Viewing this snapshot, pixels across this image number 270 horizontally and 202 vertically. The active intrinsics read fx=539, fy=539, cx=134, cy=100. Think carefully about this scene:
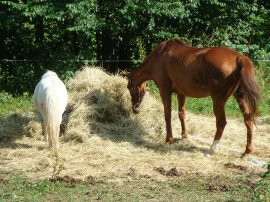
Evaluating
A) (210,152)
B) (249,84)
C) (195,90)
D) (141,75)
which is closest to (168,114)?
(195,90)

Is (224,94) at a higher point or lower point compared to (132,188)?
higher

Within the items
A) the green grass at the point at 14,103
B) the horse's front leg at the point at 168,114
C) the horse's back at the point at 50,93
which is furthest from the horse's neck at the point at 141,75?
the green grass at the point at 14,103

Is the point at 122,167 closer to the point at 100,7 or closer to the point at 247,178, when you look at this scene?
the point at 247,178

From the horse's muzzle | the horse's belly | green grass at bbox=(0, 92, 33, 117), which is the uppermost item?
the horse's belly

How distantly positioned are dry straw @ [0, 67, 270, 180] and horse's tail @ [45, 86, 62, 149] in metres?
0.24

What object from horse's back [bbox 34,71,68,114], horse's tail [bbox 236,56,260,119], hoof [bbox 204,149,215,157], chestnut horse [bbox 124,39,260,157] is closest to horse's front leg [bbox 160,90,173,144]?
chestnut horse [bbox 124,39,260,157]

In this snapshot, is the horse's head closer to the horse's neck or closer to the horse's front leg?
the horse's neck

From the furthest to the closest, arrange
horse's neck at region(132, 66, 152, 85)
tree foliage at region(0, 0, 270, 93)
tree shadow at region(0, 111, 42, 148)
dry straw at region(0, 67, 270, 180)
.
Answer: tree foliage at region(0, 0, 270, 93)
horse's neck at region(132, 66, 152, 85)
tree shadow at region(0, 111, 42, 148)
dry straw at region(0, 67, 270, 180)

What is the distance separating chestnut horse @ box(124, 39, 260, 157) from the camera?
7.62 m

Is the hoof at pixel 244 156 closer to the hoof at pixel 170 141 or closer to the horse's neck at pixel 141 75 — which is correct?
the hoof at pixel 170 141

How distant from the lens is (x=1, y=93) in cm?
1184

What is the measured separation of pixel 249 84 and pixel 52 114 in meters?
2.85

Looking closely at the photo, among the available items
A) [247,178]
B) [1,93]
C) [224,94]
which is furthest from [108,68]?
[247,178]

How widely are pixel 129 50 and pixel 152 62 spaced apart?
4906 millimetres
